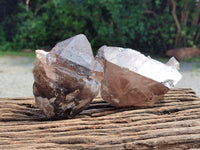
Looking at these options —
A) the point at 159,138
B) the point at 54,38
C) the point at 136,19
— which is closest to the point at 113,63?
the point at 159,138

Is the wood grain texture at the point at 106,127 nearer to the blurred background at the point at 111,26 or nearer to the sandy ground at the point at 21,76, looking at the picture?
the sandy ground at the point at 21,76

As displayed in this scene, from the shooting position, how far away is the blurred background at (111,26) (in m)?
4.77

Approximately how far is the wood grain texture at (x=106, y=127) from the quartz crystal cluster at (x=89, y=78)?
0.31 ft

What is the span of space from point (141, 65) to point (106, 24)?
3.07 meters

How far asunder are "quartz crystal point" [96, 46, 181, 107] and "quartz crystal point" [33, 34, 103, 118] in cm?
16

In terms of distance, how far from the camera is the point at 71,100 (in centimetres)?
A: 167

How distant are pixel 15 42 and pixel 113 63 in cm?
420

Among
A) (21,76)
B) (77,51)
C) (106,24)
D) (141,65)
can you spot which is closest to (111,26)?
(106,24)

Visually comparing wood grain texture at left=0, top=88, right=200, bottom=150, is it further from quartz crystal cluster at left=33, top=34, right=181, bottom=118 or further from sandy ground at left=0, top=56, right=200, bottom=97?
sandy ground at left=0, top=56, right=200, bottom=97

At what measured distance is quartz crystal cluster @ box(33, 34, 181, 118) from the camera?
1.63 m

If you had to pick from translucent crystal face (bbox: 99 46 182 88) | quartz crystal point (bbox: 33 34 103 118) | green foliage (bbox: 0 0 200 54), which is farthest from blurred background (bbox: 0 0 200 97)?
quartz crystal point (bbox: 33 34 103 118)

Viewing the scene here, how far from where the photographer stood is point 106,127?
63.5 inches

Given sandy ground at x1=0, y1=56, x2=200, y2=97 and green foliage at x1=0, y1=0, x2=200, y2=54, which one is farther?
green foliage at x1=0, y1=0, x2=200, y2=54

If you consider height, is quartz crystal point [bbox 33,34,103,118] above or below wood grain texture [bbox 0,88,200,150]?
above
